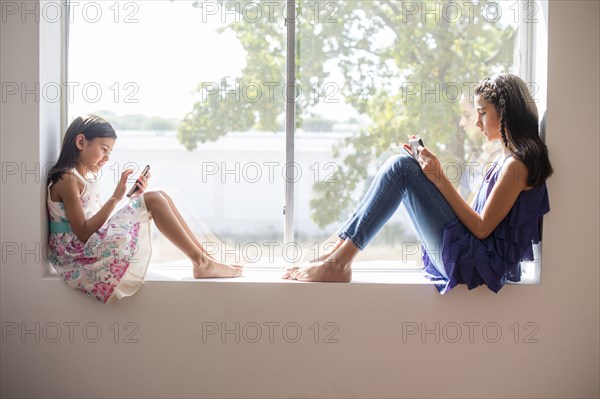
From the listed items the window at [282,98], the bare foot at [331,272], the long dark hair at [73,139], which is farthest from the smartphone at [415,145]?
the long dark hair at [73,139]

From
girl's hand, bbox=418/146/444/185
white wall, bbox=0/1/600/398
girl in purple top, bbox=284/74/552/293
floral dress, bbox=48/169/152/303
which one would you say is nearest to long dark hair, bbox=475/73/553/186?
girl in purple top, bbox=284/74/552/293

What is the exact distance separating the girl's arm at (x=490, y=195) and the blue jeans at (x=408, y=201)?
29 mm

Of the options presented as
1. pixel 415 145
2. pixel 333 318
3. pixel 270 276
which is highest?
pixel 415 145

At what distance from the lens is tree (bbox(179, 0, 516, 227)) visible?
283 centimetres

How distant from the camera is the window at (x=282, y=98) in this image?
9.30 ft

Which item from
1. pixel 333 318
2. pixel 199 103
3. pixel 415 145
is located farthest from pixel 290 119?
pixel 333 318

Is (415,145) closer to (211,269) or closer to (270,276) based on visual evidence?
(270,276)

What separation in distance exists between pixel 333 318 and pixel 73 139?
4.06 ft

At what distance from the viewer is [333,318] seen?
2.61 meters

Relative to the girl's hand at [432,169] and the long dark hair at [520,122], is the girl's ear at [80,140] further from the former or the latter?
the long dark hair at [520,122]

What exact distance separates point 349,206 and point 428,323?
0.60m

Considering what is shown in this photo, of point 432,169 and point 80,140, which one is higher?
point 80,140

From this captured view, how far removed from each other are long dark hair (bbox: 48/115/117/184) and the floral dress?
5 cm

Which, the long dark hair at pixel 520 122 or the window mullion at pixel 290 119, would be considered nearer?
the long dark hair at pixel 520 122
